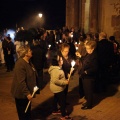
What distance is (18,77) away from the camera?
6086 millimetres

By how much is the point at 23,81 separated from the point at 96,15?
49.7 ft

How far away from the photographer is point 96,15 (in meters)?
20.5

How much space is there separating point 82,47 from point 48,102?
231 cm

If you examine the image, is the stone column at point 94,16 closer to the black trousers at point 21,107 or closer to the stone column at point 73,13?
the stone column at point 73,13

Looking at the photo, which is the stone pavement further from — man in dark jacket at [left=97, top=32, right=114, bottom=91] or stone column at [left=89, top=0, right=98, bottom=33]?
stone column at [left=89, top=0, right=98, bottom=33]

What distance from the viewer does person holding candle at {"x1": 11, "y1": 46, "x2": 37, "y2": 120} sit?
608 cm

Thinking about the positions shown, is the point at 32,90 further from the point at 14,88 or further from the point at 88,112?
the point at 88,112

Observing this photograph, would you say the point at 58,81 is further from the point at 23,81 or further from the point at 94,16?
the point at 94,16

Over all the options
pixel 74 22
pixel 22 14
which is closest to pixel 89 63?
pixel 74 22

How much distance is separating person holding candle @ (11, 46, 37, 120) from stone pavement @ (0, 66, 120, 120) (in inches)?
63.8

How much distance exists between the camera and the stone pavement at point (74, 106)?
26.0ft

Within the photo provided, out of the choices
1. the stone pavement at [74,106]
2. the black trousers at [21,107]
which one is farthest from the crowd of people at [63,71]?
the stone pavement at [74,106]

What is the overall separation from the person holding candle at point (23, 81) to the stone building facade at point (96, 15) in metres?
9.52

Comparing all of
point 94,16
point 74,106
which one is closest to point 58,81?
point 74,106
